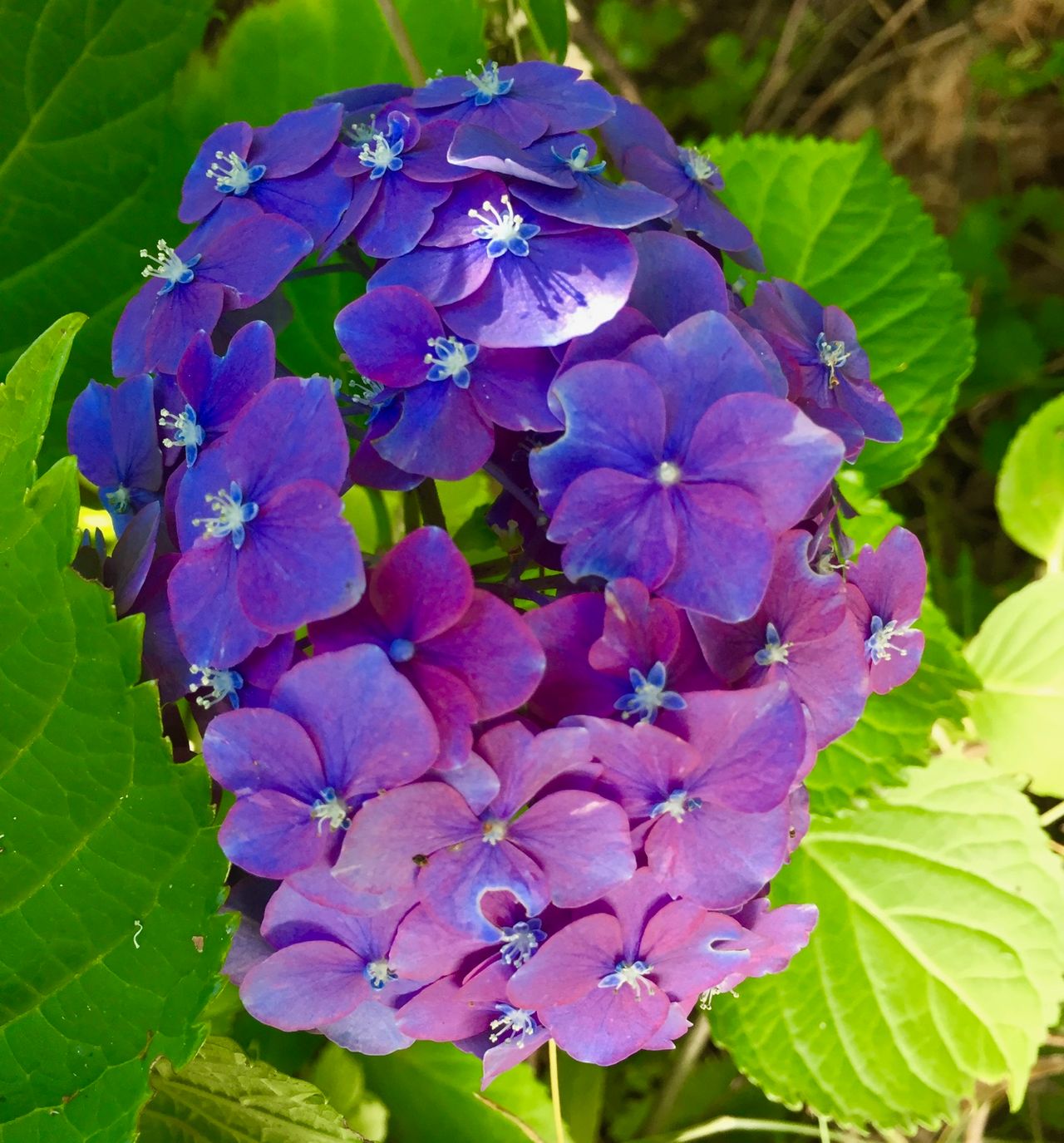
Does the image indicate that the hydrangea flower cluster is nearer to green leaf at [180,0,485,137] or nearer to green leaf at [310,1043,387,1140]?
green leaf at [180,0,485,137]

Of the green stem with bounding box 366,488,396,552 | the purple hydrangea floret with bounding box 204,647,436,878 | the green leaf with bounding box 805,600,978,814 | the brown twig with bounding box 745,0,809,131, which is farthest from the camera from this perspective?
the brown twig with bounding box 745,0,809,131

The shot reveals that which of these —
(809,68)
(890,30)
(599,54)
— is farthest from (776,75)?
(599,54)

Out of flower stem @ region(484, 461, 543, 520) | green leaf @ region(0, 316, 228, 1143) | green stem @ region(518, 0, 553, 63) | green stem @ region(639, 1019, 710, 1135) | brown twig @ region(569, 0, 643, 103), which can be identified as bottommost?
green stem @ region(639, 1019, 710, 1135)

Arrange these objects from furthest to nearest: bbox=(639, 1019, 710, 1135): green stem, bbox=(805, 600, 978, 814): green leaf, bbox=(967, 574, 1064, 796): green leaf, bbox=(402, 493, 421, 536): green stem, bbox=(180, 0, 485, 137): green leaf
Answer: bbox=(639, 1019, 710, 1135): green stem → bbox=(967, 574, 1064, 796): green leaf → bbox=(805, 600, 978, 814): green leaf → bbox=(180, 0, 485, 137): green leaf → bbox=(402, 493, 421, 536): green stem

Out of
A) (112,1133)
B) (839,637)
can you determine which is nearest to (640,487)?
(839,637)

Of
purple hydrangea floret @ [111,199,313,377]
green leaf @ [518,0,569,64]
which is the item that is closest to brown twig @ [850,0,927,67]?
green leaf @ [518,0,569,64]

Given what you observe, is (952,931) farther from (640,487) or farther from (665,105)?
(665,105)

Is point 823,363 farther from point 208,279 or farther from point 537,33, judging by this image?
point 537,33

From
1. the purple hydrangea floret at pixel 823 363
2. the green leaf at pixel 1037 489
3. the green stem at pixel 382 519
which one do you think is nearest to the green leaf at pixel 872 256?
the green leaf at pixel 1037 489
